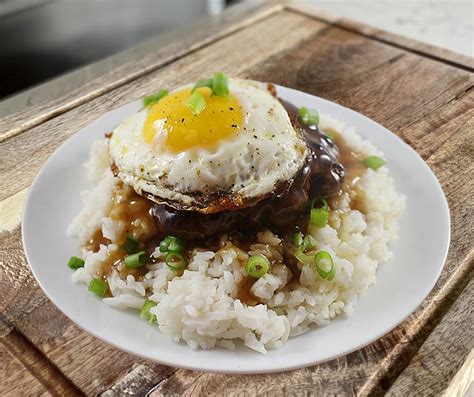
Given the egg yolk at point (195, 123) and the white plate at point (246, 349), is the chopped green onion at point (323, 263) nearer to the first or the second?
the white plate at point (246, 349)

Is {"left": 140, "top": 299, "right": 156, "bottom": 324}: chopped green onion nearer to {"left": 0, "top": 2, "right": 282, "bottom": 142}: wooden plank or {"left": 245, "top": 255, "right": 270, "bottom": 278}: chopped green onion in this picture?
{"left": 245, "top": 255, "right": 270, "bottom": 278}: chopped green onion

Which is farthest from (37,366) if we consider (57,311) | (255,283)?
(255,283)

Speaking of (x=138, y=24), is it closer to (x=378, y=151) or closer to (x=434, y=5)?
(x=434, y=5)

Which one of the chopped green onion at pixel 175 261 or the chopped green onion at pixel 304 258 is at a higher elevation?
the chopped green onion at pixel 175 261

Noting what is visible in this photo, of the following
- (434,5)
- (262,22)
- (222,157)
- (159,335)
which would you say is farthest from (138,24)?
(159,335)

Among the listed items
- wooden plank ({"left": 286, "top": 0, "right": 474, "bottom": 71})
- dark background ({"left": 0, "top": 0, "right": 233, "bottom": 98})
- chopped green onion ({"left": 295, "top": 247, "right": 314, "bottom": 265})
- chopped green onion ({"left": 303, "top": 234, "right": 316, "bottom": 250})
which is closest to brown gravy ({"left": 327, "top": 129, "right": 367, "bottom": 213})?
chopped green onion ({"left": 303, "top": 234, "right": 316, "bottom": 250})

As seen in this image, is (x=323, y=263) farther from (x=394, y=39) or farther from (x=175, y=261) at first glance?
(x=394, y=39)

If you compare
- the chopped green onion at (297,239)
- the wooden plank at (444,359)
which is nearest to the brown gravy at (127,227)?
the chopped green onion at (297,239)
